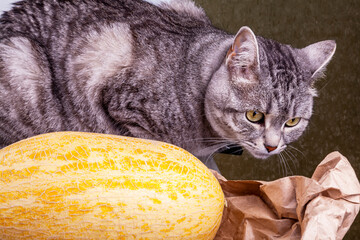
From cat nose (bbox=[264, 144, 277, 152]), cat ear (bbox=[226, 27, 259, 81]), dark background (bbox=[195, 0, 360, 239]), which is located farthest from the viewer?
dark background (bbox=[195, 0, 360, 239])

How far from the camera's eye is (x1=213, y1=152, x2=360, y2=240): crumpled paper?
0.69m

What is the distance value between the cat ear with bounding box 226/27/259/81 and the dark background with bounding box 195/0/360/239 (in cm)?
74

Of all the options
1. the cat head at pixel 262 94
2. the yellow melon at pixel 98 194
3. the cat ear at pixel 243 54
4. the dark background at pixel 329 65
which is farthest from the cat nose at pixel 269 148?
the dark background at pixel 329 65

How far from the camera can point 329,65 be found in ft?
5.92

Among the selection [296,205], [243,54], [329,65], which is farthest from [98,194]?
[329,65]

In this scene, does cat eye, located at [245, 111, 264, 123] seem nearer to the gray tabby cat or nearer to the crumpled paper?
the gray tabby cat

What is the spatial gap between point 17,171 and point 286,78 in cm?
65

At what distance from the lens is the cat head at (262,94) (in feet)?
3.19

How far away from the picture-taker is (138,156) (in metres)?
0.68

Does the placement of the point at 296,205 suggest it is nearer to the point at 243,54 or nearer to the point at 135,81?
the point at 243,54

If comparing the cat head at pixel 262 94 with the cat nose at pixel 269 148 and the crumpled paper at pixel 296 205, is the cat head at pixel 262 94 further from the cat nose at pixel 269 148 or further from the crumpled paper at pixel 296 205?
the crumpled paper at pixel 296 205

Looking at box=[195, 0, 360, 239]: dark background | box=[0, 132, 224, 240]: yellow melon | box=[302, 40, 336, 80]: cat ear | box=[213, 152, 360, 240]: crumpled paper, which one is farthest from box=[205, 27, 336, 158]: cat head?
box=[195, 0, 360, 239]: dark background

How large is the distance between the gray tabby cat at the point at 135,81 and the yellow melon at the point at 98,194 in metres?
0.36

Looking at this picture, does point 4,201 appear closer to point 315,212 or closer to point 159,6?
point 315,212
